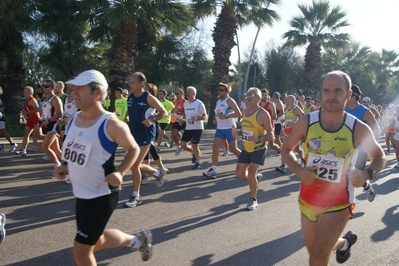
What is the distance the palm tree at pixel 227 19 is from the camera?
2150cm

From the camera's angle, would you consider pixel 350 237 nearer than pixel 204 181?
Yes

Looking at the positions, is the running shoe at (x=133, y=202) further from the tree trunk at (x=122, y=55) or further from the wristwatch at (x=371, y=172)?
the tree trunk at (x=122, y=55)

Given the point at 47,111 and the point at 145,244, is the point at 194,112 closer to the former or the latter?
the point at 47,111

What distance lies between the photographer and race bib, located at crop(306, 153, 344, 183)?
10.7 ft

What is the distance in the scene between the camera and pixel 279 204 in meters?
6.82

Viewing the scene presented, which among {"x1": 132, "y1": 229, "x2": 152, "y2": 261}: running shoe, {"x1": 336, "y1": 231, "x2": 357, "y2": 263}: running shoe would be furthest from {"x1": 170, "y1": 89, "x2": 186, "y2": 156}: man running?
{"x1": 336, "y1": 231, "x2": 357, "y2": 263}: running shoe

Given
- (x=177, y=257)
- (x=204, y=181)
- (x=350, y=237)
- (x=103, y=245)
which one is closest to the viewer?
(x=103, y=245)

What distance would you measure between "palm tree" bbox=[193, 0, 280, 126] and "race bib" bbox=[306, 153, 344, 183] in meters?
19.2

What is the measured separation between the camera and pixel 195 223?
5.59 metres

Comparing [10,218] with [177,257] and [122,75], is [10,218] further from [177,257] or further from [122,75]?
[122,75]

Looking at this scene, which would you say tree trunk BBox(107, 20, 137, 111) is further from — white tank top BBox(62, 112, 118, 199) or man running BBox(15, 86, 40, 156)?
white tank top BBox(62, 112, 118, 199)

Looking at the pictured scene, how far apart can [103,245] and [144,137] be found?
126 inches

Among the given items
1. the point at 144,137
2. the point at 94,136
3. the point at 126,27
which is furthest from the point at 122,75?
the point at 94,136

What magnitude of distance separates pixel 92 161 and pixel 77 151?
0.15m
